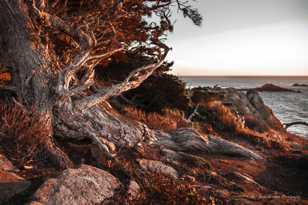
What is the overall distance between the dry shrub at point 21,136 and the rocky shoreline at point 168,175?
10 cm

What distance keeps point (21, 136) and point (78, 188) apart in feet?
4.79

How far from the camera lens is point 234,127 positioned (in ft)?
37.6

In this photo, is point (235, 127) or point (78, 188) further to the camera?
point (235, 127)

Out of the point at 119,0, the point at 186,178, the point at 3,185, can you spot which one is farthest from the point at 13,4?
the point at 186,178

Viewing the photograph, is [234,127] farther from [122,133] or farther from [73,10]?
[73,10]

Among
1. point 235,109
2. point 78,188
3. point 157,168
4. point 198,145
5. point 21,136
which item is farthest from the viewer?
point 235,109

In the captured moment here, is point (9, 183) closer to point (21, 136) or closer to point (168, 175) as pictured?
point (21, 136)

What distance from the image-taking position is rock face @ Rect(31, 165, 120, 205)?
3.08m

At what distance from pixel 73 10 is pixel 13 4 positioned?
2.75 meters

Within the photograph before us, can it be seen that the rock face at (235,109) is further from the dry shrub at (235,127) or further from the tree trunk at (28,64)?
the tree trunk at (28,64)

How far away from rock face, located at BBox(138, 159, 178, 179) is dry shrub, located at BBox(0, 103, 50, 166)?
174 centimetres

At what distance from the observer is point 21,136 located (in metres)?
4.19

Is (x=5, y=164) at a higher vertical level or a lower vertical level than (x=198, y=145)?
higher

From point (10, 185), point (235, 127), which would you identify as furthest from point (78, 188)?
point (235, 127)
